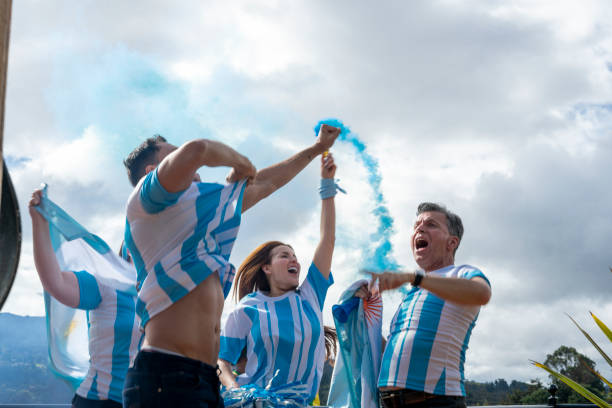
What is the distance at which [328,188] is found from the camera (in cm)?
387

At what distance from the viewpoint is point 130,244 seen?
2.23m

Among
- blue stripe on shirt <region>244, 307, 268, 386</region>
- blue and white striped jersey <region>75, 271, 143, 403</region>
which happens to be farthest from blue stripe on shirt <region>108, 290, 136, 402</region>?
blue stripe on shirt <region>244, 307, 268, 386</region>

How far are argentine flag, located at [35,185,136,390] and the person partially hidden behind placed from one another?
58.5 inches

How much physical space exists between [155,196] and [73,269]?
1.60 metres

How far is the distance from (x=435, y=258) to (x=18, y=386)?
10.7ft

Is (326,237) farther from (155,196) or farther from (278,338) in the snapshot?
(155,196)

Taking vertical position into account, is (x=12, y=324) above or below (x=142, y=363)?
above

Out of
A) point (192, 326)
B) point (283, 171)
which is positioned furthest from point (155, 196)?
point (283, 171)

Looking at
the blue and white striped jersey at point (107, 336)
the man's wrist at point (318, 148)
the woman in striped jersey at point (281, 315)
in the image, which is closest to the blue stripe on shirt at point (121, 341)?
the blue and white striped jersey at point (107, 336)

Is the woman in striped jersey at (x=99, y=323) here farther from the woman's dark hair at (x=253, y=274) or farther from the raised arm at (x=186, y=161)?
the raised arm at (x=186, y=161)

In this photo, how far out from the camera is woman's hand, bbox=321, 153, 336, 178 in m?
3.81

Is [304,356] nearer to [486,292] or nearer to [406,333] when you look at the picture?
[406,333]

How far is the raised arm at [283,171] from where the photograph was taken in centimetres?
273

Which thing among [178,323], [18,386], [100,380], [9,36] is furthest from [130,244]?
[18,386]
